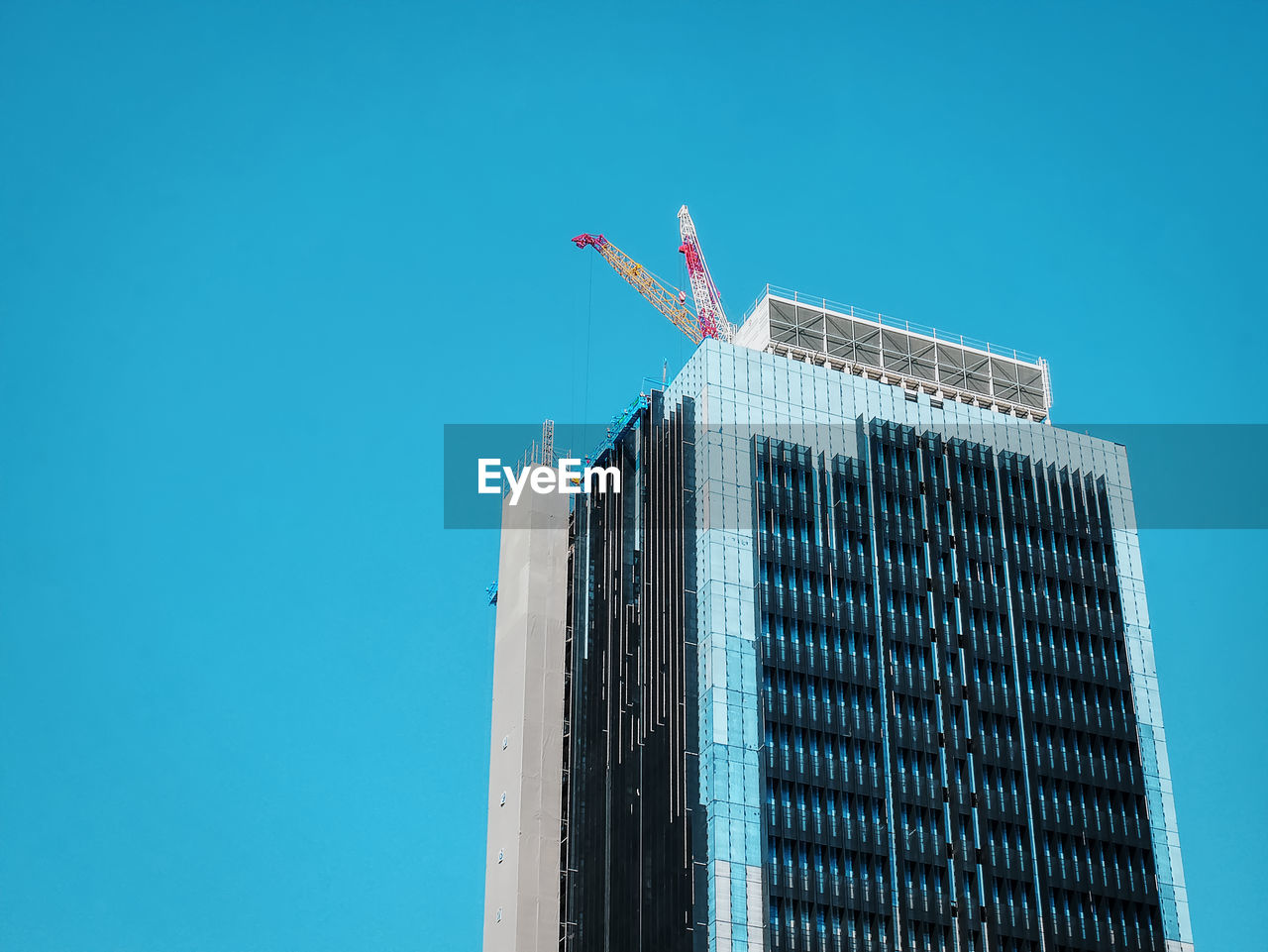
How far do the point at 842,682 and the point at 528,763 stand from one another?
34.5m

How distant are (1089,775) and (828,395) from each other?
41372 mm

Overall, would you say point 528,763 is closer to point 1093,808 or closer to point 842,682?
point 842,682

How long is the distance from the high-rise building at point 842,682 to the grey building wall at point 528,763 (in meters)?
0.43

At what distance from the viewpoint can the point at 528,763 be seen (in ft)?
610

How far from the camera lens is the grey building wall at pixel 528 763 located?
179 m

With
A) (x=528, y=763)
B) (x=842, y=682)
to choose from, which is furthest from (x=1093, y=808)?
(x=528, y=763)

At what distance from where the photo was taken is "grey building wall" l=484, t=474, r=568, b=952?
179 meters

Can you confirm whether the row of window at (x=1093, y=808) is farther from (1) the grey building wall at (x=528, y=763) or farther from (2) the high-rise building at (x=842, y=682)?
(1) the grey building wall at (x=528, y=763)

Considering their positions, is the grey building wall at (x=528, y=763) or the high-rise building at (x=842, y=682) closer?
the high-rise building at (x=842, y=682)

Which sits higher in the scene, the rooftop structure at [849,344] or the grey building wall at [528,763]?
the rooftop structure at [849,344]

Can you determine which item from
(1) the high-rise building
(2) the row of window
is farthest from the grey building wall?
(2) the row of window

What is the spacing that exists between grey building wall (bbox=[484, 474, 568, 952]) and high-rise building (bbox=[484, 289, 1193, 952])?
1.42 feet

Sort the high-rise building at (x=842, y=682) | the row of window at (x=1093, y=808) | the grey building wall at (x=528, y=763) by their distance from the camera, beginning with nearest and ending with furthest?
the high-rise building at (x=842, y=682), the row of window at (x=1093, y=808), the grey building wall at (x=528, y=763)

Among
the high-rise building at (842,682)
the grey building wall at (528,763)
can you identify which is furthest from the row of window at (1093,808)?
the grey building wall at (528,763)
